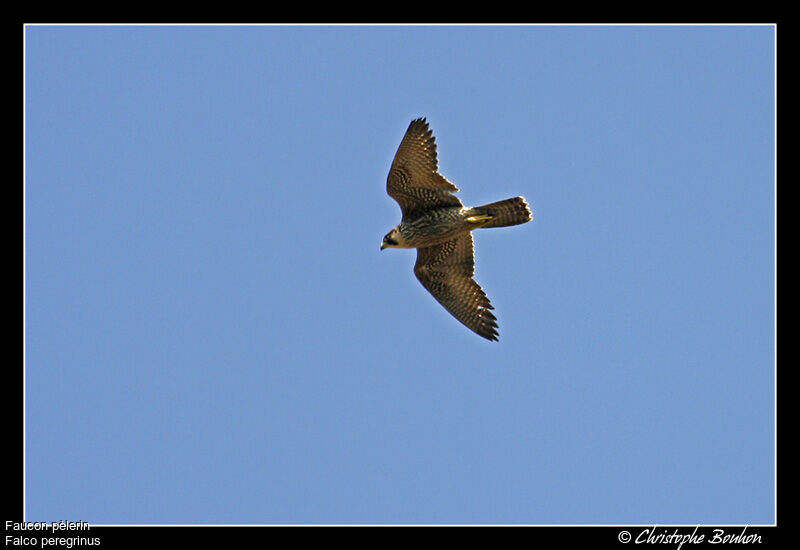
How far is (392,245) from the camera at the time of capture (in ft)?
45.9

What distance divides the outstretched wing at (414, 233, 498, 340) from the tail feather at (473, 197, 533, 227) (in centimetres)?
92

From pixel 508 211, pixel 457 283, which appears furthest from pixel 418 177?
pixel 457 283

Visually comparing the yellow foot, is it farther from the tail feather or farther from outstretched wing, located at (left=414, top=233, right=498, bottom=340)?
outstretched wing, located at (left=414, top=233, right=498, bottom=340)

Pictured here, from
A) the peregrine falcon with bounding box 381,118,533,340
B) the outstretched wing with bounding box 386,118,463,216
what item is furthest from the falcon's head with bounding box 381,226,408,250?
the outstretched wing with bounding box 386,118,463,216

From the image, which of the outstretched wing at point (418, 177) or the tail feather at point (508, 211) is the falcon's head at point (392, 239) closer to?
the outstretched wing at point (418, 177)

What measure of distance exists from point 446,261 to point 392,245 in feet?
3.44

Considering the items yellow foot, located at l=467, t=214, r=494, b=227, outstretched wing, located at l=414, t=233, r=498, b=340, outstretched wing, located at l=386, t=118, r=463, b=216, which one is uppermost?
outstretched wing, located at l=386, t=118, r=463, b=216

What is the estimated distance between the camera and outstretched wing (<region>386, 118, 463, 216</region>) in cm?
1360

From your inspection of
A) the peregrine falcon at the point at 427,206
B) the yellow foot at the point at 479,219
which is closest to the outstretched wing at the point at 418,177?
the peregrine falcon at the point at 427,206

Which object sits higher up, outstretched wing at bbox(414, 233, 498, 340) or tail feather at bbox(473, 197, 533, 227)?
tail feather at bbox(473, 197, 533, 227)

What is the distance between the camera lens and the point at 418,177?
1377cm

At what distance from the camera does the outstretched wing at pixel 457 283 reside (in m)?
14.7
